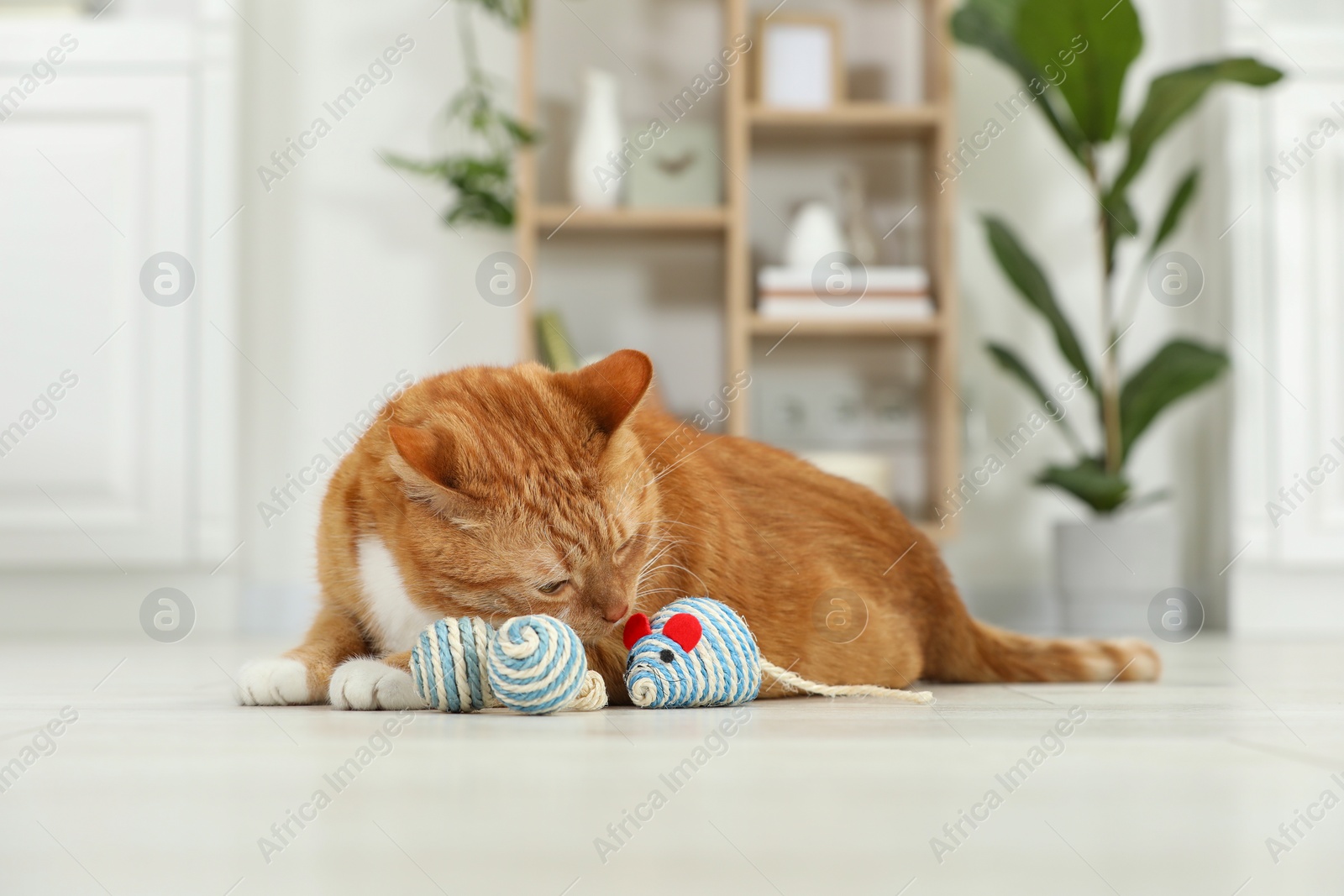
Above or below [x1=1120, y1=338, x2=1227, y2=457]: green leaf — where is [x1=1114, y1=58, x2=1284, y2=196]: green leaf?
above

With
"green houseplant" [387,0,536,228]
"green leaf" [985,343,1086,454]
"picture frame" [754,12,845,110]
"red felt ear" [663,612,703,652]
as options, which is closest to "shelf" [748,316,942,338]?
"green leaf" [985,343,1086,454]

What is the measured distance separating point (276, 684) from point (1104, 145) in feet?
7.41

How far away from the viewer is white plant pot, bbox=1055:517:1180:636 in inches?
103

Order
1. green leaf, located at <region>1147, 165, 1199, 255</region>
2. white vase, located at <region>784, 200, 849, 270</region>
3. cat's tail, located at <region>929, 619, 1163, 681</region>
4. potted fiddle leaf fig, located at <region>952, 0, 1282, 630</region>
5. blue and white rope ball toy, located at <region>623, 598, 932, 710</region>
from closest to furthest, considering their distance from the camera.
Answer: blue and white rope ball toy, located at <region>623, 598, 932, 710</region> → cat's tail, located at <region>929, 619, 1163, 681</region> → potted fiddle leaf fig, located at <region>952, 0, 1282, 630</region> → green leaf, located at <region>1147, 165, 1199, 255</region> → white vase, located at <region>784, 200, 849, 270</region>

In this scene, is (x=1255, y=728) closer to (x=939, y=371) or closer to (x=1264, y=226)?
(x=939, y=371)

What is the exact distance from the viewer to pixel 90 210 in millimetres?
Answer: 2854

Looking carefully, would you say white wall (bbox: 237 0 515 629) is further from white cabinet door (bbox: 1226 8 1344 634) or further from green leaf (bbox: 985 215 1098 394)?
white cabinet door (bbox: 1226 8 1344 634)

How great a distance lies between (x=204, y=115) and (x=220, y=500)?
994 millimetres

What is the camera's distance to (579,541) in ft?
3.38

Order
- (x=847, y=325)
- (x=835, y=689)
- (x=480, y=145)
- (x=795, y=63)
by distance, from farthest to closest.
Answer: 1. (x=480, y=145)
2. (x=795, y=63)
3. (x=847, y=325)
4. (x=835, y=689)

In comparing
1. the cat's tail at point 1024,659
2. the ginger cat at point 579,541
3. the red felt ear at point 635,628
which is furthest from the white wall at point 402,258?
the red felt ear at point 635,628

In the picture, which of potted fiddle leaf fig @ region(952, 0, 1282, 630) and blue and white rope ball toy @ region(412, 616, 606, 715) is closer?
blue and white rope ball toy @ region(412, 616, 606, 715)

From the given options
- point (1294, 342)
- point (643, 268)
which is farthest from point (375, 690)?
point (1294, 342)

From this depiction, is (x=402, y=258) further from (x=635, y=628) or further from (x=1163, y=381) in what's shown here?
(x=635, y=628)
